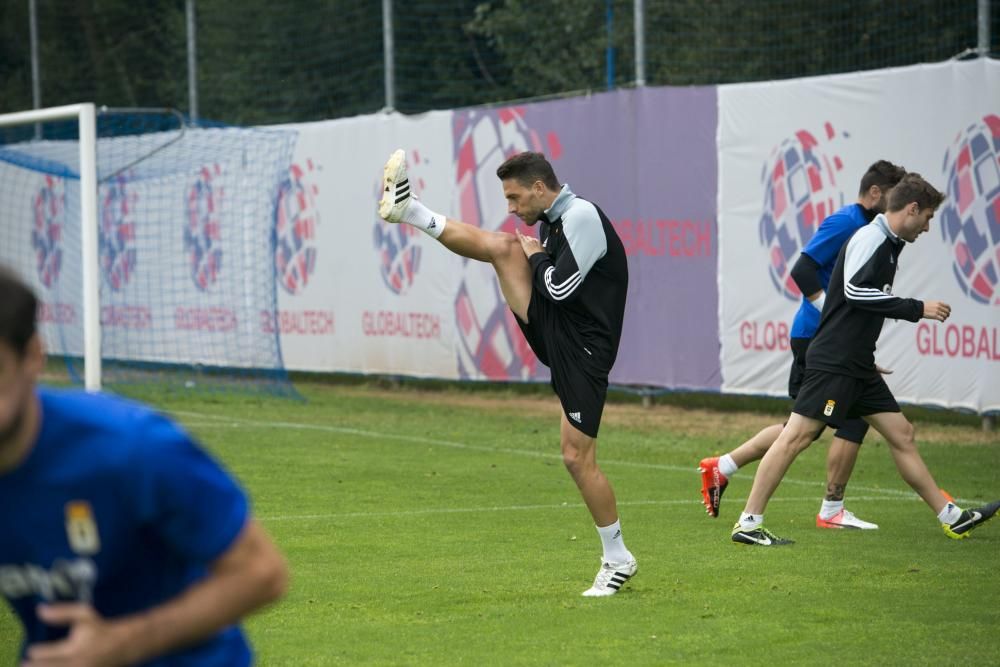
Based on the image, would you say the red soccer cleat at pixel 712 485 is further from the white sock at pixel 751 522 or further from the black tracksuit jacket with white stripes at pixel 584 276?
the black tracksuit jacket with white stripes at pixel 584 276

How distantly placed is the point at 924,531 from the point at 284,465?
557 centimetres

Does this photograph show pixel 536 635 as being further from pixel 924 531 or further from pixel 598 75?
pixel 598 75

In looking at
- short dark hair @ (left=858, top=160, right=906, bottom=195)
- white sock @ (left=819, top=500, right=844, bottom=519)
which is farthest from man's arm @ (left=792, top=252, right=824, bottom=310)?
white sock @ (left=819, top=500, right=844, bottom=519)

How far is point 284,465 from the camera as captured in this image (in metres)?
13.6

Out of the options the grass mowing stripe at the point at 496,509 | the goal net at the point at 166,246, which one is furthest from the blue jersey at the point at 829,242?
the goal net at the point at 166,246

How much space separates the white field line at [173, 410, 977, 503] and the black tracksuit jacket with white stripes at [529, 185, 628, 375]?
4024 mm

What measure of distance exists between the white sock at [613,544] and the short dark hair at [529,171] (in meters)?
1.66

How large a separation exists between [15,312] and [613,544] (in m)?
5.54

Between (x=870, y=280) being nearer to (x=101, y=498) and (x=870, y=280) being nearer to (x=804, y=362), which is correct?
(x=804, y=362)

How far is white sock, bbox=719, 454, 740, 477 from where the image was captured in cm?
1018

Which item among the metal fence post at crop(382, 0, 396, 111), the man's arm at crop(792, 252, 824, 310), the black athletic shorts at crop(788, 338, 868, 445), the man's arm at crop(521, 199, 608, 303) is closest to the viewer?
the man's arm at crop(521, 199, 608, 303)

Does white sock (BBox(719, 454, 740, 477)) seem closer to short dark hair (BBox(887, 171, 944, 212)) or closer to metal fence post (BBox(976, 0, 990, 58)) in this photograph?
short dark hair (BBox(887, 171, 944, 212))

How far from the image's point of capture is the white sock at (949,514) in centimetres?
962

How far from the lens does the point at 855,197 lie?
1517cm
